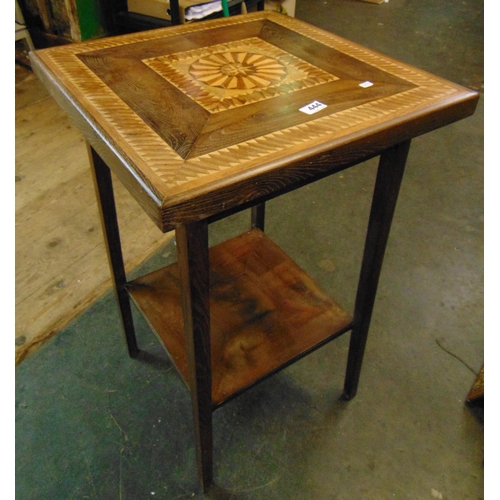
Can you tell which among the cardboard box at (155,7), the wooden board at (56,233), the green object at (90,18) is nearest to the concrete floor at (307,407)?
the wooden board at (56,233)

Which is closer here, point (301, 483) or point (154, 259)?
point (301, 483)

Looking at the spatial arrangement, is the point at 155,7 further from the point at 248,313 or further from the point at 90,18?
the point at 248,313

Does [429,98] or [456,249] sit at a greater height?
[429,98]

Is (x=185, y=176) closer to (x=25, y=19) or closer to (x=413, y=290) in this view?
(x=413, y=290)

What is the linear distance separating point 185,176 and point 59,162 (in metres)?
1.58

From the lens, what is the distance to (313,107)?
740 mm

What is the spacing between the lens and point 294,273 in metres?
1.19

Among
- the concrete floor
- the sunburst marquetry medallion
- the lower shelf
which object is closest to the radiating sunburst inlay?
the sunburst marquetry medallion

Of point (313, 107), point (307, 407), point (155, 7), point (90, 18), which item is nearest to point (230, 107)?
point (313, 107)

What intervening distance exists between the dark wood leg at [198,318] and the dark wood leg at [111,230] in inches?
14.4

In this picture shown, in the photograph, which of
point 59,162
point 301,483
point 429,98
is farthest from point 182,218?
point 59,162

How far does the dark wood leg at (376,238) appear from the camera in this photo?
0.82 meters

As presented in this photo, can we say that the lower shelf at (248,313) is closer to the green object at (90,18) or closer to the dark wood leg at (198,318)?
the dark wood leg at (198,318)

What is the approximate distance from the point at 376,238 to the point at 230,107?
38 centimetres
